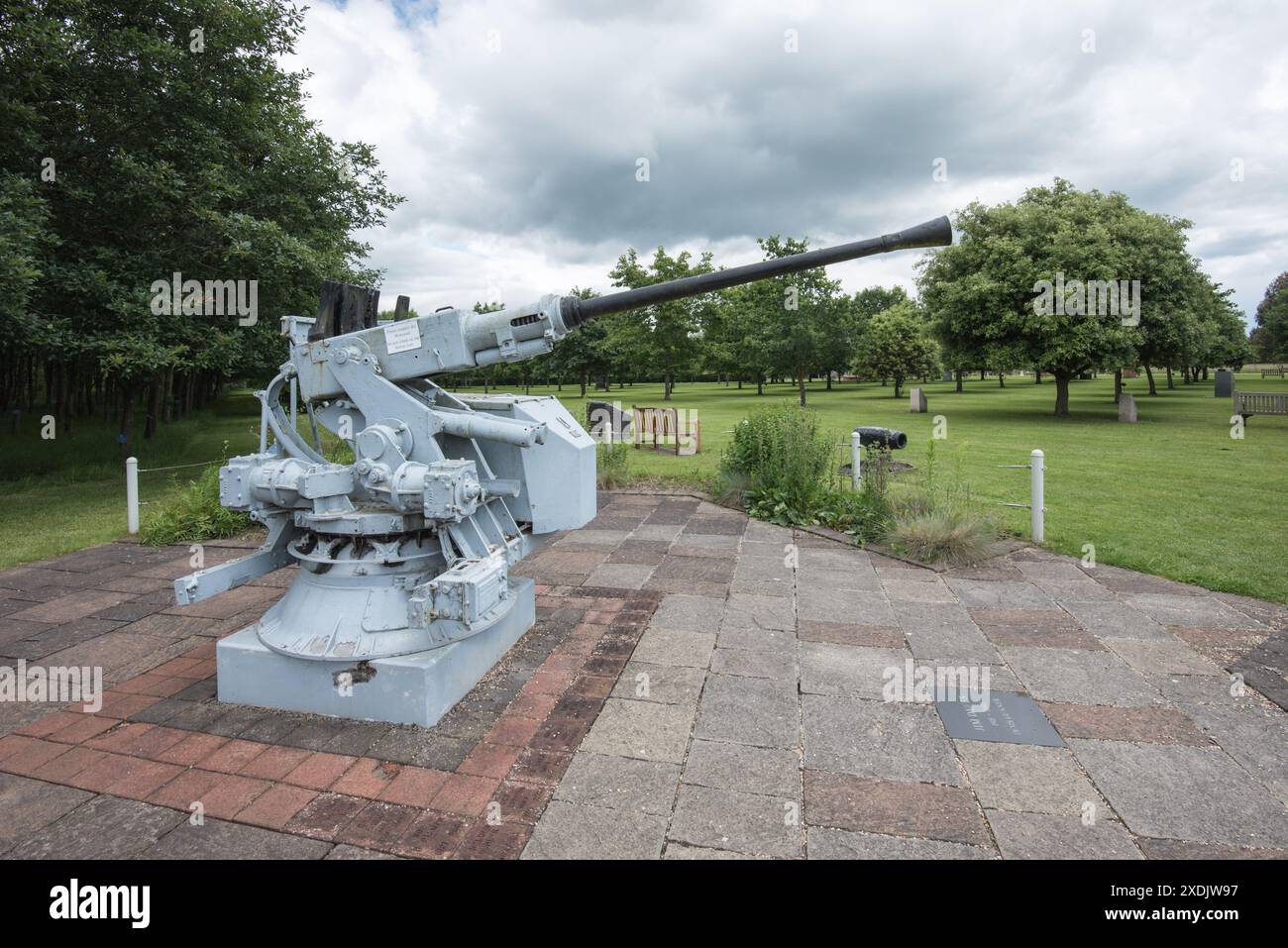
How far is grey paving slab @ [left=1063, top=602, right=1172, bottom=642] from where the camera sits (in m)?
5.30

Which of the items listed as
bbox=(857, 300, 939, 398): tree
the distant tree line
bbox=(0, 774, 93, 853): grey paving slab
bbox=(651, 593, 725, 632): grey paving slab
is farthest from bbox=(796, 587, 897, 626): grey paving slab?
bbox=(857, 300, 939, 398): tree

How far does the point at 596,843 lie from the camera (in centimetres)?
294

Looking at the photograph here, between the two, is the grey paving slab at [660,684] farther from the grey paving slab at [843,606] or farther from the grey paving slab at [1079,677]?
the grey paving slab at [1079,677]

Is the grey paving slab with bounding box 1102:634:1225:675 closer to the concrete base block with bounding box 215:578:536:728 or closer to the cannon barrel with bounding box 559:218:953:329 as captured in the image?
the cannon barrel with bounding box 559:218:953:329

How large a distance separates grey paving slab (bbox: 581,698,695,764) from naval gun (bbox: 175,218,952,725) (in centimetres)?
94

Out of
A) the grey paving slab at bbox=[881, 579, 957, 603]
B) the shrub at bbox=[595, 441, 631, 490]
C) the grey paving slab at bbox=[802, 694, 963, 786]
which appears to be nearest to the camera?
the grey paving slab at bbox=[802, 694, 963, 786]

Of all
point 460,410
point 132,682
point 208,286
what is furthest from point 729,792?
point 208,286

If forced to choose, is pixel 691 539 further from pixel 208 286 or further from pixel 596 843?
pixel 208 286

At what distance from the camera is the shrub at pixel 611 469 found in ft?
40.7

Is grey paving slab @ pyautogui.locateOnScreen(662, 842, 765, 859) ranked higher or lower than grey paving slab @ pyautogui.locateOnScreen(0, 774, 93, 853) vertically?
lower

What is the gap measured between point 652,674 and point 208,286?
512 inches

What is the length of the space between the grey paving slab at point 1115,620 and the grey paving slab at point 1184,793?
1809mm

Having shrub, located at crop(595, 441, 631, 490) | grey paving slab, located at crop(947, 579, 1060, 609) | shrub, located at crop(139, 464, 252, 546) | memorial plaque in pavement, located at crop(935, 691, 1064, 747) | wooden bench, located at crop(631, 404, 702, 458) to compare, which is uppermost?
wooden bench, located at crop(631, 404, 702, 458)

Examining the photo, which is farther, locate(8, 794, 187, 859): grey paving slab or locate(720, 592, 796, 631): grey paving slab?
locate(720, 592, 796, 631): grey paving slab
